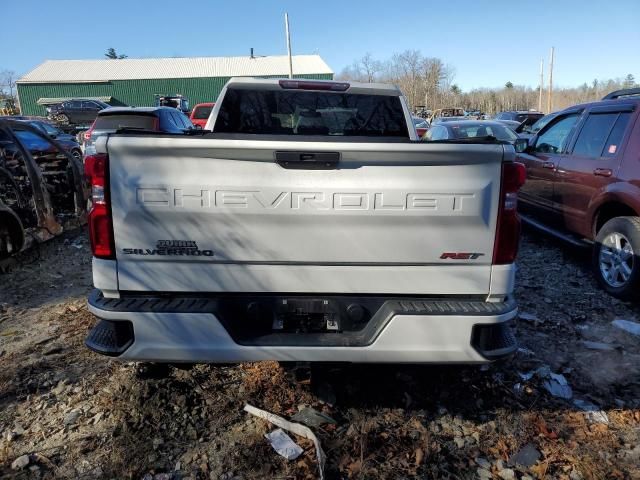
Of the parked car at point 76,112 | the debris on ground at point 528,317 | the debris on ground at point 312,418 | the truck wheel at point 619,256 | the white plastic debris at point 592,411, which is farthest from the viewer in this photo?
the parked car at point 76,112

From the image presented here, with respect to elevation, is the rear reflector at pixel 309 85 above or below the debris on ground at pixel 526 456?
above

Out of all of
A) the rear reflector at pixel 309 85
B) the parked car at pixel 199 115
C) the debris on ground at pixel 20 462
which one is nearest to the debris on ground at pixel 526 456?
the debris on ground at pixel 20 462

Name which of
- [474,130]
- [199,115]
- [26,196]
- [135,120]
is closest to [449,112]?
[199,115]

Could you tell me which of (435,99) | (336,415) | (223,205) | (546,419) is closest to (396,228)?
(223,205)

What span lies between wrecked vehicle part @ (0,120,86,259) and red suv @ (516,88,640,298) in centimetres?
664

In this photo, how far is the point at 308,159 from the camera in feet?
7.77

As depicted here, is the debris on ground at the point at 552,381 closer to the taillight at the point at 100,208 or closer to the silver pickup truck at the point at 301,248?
the silver pickup truck at the point at 301,248

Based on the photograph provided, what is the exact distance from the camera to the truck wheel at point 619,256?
15.1 feet

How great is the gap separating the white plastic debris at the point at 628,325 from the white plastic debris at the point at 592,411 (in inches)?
54.6

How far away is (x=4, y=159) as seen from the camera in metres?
6.39

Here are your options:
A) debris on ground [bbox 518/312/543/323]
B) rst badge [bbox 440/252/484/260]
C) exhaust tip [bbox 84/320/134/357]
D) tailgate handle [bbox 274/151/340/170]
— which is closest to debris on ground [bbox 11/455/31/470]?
exhaust tip [bbox 84/320/134/357]

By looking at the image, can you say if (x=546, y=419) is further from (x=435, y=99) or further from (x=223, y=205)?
(x=435, y=99)

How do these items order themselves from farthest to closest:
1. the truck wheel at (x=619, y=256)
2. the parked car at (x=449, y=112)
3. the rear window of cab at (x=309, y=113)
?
the parked car at (x=449, y=112), the truck wheel at (x=619, y=256), the rear window of cab at (x=309, y=113)

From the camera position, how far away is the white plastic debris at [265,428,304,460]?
263 centimetres
